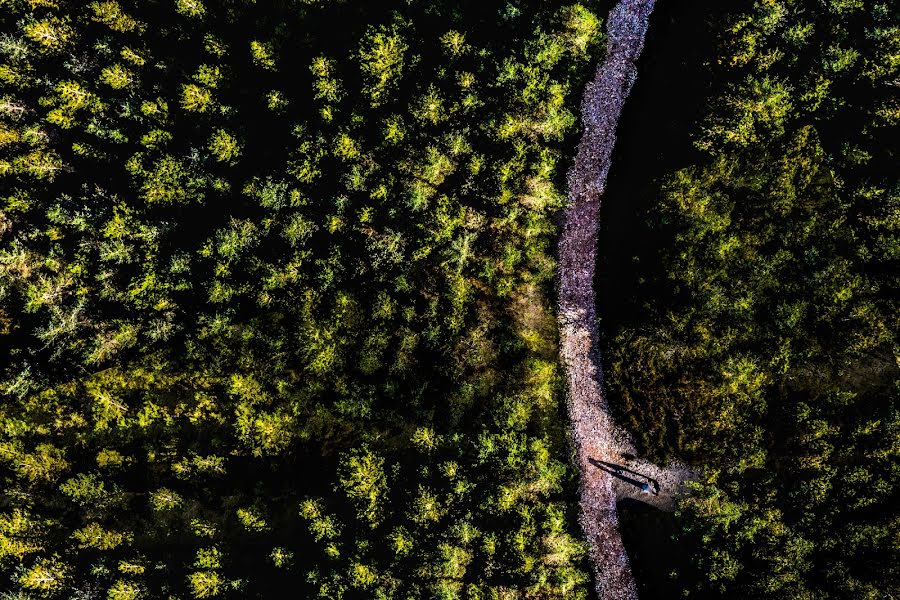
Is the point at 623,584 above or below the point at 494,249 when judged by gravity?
below

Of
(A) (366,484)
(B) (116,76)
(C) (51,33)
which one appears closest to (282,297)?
(A) (366,484)

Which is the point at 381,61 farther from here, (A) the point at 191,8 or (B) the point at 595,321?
(B) the point at 595,321

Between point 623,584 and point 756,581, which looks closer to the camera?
point 756,581

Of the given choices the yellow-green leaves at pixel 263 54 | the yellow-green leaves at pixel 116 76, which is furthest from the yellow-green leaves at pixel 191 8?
the yellow-green leaves at pixel 116 76

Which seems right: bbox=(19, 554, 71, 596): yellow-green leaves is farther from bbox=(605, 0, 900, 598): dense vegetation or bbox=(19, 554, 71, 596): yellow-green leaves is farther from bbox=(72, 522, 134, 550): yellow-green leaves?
bbox=(605, 0, 900, 598): dense vegetation

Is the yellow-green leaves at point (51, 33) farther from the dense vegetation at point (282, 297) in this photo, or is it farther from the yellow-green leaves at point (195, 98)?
the yellow-green leaves at point (195, 98)

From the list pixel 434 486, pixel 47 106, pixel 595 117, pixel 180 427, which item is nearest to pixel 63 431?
pixel 180 427

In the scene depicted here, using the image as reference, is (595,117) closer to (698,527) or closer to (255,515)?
(698,527)
